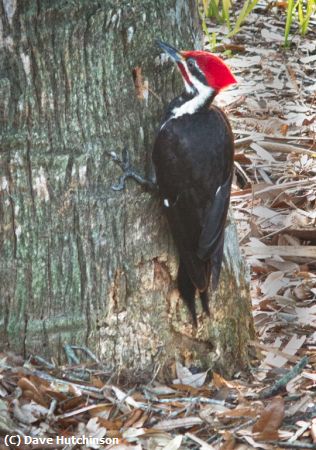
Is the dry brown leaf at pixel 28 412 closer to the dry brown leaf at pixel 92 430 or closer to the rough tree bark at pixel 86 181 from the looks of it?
the dry brown leaf at pixel 92 430

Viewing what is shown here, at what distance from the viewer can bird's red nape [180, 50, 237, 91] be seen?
10.9 ft

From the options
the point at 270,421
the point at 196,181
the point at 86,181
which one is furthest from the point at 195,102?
the point at 270,421

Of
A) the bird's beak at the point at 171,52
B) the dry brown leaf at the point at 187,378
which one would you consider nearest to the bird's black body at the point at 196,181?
the bird's beak at the point at 171,52

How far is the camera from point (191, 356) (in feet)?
12.1

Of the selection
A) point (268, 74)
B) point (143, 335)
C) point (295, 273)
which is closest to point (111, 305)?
point (143, 335)

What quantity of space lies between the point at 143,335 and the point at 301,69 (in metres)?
3.84

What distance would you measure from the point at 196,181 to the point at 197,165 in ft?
0.20

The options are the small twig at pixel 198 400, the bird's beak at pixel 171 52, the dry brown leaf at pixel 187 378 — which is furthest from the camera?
the dry brown leaf at pixel 187 378

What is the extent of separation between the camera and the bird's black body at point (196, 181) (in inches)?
133

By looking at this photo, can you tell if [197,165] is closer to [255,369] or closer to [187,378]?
[187,378]

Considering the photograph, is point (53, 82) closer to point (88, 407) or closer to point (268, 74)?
point (88, 407)

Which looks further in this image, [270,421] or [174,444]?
[270,421]

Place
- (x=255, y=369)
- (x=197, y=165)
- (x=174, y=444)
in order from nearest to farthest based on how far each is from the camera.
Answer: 1. (x=174, y=444)
2. (x=197, y=165)
3. (x=255, y=369)

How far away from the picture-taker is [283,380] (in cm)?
352
